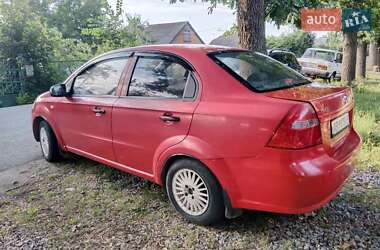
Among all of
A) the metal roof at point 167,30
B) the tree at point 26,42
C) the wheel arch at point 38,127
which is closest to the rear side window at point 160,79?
the wheel arch at point 38,127

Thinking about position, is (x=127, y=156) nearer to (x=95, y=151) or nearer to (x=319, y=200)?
(x=95, y=151)

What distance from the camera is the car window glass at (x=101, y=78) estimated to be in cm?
368

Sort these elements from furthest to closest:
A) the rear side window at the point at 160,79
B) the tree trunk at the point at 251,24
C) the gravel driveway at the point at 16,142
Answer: the tree trunk at the point at 251,24, the gravel driveway at the point at 16,142, the rear side window at the point at 160,79

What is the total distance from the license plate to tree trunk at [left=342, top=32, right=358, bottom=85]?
9.16 m

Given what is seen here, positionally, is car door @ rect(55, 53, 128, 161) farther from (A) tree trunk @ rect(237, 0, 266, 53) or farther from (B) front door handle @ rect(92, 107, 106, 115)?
(A) tree trunk @ rect(237, 0, 266, 53)

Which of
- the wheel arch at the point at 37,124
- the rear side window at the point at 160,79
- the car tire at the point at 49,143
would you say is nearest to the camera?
the rear side window at the point at 160,79

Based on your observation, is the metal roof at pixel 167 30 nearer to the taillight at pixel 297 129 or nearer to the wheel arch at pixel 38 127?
the wheel arch at pixel 38 127

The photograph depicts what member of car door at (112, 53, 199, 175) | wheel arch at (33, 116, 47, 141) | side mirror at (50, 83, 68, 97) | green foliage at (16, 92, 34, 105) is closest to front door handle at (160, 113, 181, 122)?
car door at (112, 53, 199, 175)

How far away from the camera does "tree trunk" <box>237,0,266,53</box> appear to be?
5.76 meters

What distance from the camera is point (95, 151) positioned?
394cm

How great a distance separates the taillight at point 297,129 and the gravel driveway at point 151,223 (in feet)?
2.71

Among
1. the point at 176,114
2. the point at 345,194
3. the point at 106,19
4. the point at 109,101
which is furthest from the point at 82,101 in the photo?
the point at 106,19

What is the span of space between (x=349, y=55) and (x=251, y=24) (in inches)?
268

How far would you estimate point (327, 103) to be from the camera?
2.63 meters
